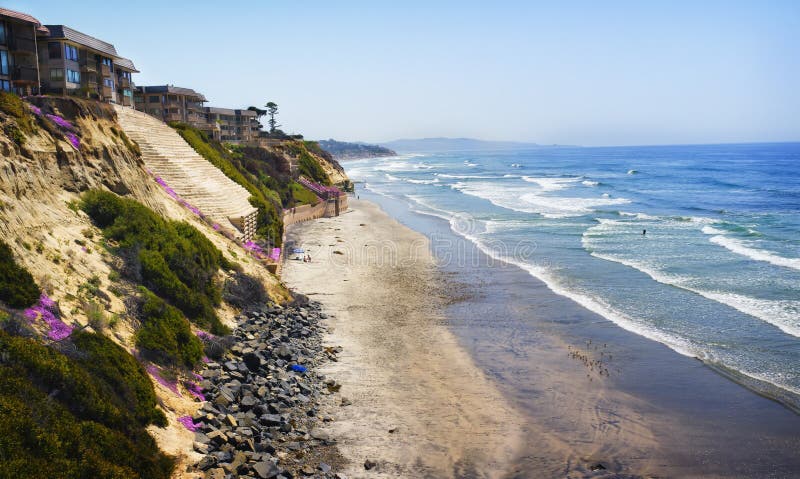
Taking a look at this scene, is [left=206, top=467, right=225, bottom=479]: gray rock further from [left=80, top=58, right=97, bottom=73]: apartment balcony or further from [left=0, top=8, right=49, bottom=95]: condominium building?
[left=80, top=58, right=97, bottom=73]: apartment balcony

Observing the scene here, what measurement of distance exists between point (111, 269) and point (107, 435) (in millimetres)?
7762

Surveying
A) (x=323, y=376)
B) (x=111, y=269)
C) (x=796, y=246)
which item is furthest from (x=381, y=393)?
(x=796, y=246)

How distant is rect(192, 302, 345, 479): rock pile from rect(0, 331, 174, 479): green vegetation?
4.39 feet

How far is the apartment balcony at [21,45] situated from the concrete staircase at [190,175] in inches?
208

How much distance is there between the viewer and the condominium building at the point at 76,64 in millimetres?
32938

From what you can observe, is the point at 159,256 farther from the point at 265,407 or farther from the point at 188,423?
the point at 188,423

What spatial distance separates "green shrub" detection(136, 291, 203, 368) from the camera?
47.9 feet

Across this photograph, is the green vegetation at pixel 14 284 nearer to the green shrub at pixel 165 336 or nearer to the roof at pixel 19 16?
the green shrub at pixel 165 336

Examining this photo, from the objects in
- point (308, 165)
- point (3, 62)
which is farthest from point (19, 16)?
point (308, 165)

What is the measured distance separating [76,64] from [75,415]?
31958 millimetres

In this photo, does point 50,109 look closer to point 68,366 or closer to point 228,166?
point 68,366

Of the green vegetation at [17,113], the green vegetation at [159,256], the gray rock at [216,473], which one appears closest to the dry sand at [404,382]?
the gray rock at [216,473]

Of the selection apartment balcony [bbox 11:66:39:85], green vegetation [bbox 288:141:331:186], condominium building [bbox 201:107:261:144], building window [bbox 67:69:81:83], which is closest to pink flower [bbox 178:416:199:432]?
apartment balcony [bbox 11:66:39:85]

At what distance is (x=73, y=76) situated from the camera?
34750 mm
